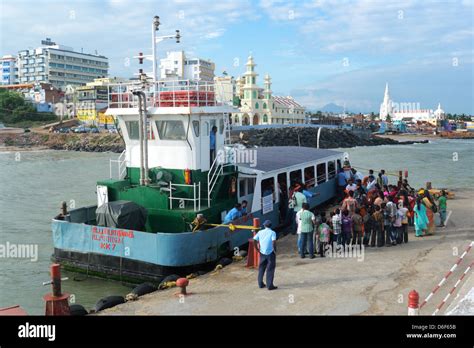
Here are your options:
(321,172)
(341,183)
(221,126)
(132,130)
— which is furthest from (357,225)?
(321,172)

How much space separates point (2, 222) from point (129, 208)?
1316cm

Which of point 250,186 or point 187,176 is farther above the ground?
point 187,176

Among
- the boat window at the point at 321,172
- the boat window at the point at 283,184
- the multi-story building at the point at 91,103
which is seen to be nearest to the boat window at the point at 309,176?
the boat window at the point at 321,172

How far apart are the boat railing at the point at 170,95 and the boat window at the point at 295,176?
477 centimetres

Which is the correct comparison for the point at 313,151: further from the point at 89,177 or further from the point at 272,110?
the point at 272,110

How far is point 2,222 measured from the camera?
23125 millimetres

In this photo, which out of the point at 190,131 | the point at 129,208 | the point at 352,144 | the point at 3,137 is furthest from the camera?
the point at 352,144

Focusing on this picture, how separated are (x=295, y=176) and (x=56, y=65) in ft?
458

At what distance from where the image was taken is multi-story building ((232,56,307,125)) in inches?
3873

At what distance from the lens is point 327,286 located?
10242 millimetres

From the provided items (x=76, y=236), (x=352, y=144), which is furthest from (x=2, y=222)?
(x=352, y=144)

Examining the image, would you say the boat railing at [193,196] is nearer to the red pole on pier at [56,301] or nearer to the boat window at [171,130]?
the boat window at [171,130]

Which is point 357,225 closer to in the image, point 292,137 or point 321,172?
point 321,172

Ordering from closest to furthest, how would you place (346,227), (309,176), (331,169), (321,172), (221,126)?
1. (346,227)
2. (221,126)
3. (309,176)
4. (321,172)
5. (331,169)
